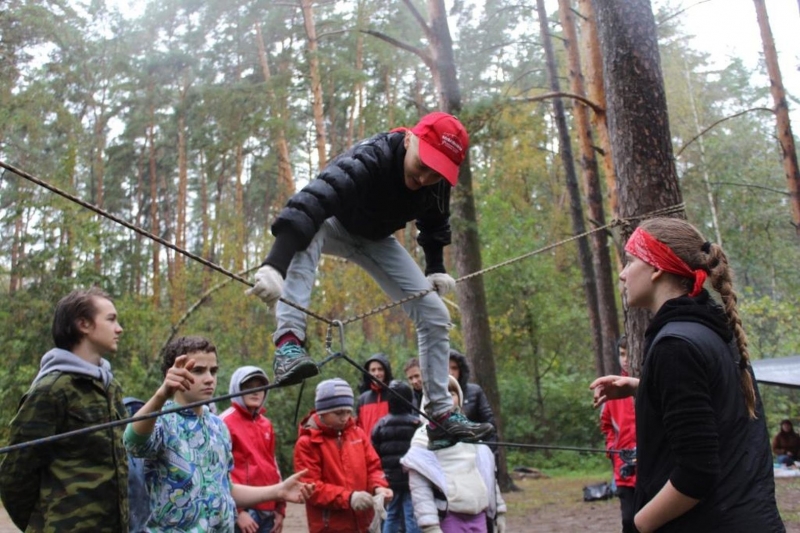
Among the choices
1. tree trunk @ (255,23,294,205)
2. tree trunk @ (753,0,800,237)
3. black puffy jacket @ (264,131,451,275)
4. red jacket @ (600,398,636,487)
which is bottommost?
red jacket @ (600,398,636,487)

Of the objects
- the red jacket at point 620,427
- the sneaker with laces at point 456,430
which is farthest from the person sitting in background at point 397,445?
the sneaker with laces at point 456,430

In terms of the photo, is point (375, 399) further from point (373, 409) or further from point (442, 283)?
point (442, 283)

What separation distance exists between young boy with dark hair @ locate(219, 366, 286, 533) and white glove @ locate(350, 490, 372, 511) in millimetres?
514

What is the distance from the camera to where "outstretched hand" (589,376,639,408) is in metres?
2.91

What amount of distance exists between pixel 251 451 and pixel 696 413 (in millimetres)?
3357

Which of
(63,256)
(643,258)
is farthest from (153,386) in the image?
(643,258)

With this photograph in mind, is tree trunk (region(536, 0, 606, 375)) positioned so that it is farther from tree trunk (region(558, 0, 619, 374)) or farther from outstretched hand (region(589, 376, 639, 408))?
outstretched hand (region(589, 376, 639, 408))

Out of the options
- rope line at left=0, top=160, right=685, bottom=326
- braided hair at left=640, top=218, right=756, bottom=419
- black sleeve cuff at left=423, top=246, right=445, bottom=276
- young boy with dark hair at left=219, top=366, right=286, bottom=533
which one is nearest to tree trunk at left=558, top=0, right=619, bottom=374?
rope line at left=0, top=160, right=685, bottom=326

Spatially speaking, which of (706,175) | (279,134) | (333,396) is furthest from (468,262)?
(706,175)

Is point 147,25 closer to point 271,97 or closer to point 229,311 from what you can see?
point 271,97

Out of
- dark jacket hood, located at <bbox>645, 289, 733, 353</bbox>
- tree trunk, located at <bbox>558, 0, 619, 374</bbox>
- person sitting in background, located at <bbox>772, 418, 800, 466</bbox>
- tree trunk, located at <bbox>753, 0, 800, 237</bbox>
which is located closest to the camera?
dark jacket hood, located at <bbox>645, 289, 733, 353</bbox>

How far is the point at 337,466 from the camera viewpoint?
4988mm

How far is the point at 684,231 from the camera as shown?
2.57 meters

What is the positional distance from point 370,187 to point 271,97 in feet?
55.1
